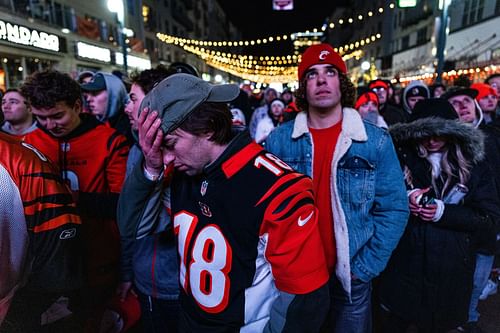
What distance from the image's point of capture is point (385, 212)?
2016mm

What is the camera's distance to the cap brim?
1.31 metres

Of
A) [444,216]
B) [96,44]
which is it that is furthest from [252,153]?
[96,44]

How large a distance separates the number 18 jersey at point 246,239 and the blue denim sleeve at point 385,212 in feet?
2.75

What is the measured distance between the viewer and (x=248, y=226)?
128 centimetres

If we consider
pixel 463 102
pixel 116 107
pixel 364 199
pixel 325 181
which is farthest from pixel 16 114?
pixel 463 102

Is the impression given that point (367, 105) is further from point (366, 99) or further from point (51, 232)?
point (51, 232)

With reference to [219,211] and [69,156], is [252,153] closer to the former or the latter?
[219,211]

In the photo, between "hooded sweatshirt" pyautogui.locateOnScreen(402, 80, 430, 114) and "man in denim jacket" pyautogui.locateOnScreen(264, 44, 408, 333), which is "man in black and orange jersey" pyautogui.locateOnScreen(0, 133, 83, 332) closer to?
"man in denim jacket" pyautogui.locateOnScreen(264, 44, 408, 333)

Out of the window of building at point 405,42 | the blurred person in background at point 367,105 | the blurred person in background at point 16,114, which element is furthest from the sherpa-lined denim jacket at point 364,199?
the window of building at point 405,42

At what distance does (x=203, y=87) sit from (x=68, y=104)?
1379 mm

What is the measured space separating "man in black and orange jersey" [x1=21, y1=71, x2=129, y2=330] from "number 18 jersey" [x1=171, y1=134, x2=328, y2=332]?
101cm

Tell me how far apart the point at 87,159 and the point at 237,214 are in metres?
1.44

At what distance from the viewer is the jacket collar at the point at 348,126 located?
78.5 inches

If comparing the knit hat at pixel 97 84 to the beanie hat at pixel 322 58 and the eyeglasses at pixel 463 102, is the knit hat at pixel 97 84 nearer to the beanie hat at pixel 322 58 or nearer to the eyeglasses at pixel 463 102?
the beanie hat at pixel 322 58
